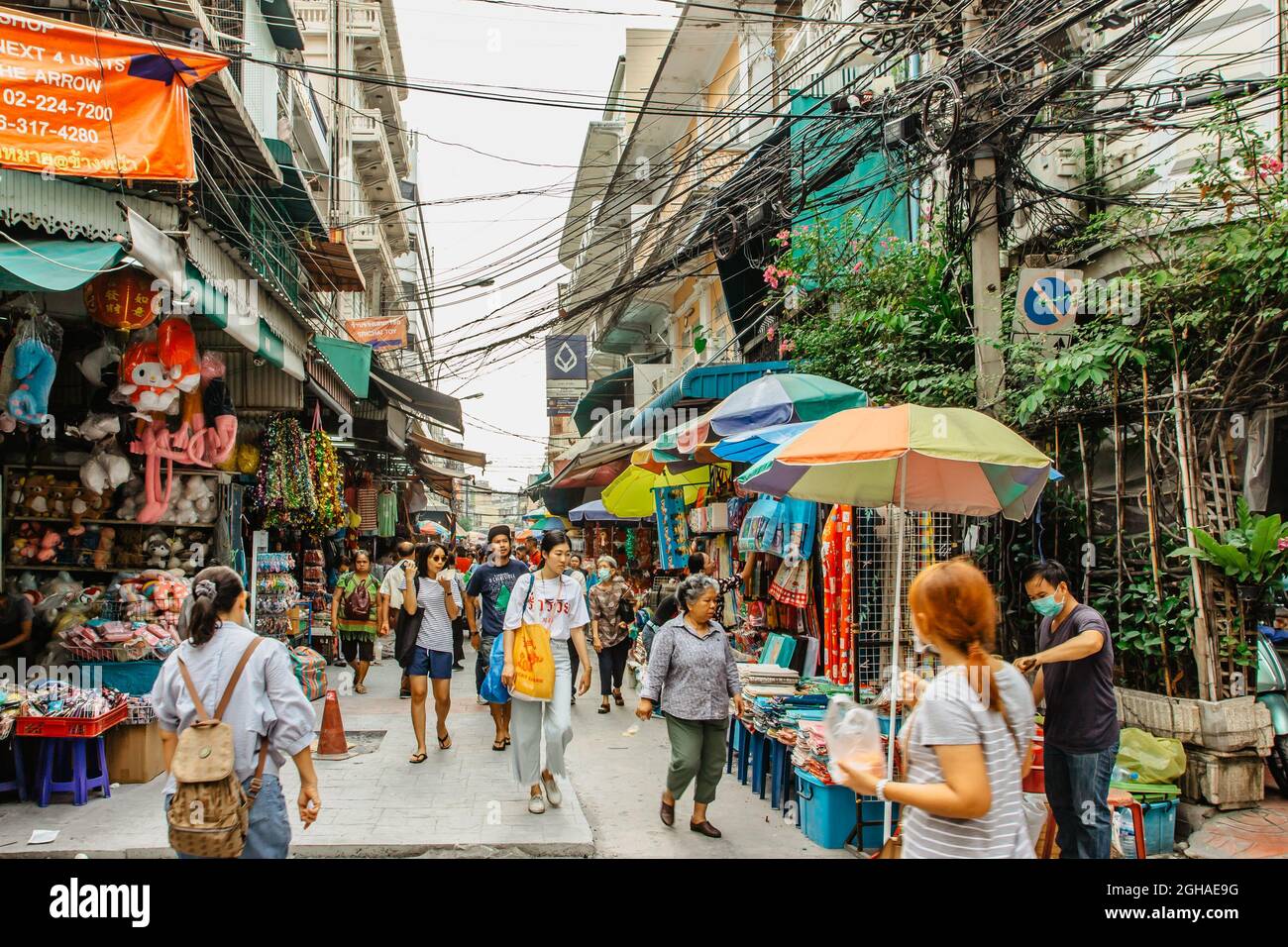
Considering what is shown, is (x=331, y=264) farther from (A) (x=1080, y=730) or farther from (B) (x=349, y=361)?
(A) (x=1080, y=730)

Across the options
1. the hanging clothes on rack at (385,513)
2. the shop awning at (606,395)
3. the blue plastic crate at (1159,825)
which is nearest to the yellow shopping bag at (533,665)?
the blue plastic crate at (1159,825)

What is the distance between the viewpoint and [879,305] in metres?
9.41

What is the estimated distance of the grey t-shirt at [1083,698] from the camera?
15.1 feet

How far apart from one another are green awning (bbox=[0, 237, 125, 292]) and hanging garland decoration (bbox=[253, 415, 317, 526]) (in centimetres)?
472

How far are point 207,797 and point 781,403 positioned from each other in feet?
17.3

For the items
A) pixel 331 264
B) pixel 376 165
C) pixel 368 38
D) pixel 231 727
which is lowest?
pixel 231 727

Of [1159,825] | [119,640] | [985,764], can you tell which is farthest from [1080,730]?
[119,640]

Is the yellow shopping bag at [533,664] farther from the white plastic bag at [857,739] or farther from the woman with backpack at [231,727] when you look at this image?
the white plastic bag at [857,739]

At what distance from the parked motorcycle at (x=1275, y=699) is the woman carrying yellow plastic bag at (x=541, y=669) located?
4784 millimetres

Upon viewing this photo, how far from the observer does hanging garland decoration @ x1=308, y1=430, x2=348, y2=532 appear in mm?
11070

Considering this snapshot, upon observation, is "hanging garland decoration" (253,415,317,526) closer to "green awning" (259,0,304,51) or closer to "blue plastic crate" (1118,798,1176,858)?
"green awning" (259,0,304,51)

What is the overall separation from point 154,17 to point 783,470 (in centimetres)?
791

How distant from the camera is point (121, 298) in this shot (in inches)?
251
